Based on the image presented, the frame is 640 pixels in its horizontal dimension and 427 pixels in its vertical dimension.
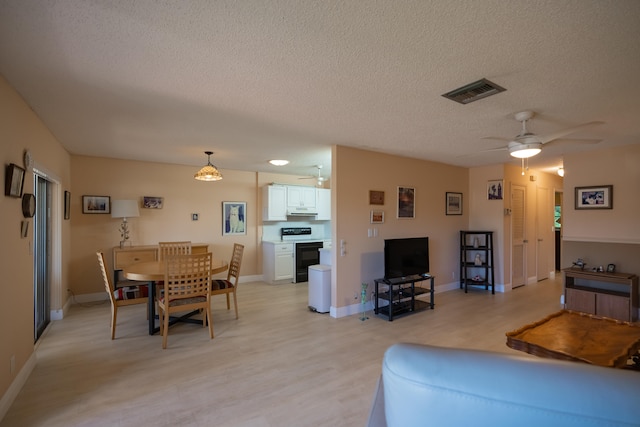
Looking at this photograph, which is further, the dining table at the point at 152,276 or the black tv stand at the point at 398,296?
the black tv stand at the point at 398,296

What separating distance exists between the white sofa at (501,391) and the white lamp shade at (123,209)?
545cm

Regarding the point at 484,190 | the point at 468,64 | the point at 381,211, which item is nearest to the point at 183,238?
the point at 381,211

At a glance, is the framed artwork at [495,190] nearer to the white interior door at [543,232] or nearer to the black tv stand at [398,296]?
the white interior door at [543,232]

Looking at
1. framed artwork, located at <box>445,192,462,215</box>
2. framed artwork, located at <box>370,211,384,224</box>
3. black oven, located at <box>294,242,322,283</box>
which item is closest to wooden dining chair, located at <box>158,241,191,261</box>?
black oven, located at <box>294,242,322,283</box>

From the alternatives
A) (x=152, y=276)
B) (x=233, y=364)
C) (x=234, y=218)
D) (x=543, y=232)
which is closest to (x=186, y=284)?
(x=152, y=276)

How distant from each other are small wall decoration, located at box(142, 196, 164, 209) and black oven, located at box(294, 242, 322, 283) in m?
2.78

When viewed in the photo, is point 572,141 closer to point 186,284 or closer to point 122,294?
point 186,284

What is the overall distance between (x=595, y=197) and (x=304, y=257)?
513 cm

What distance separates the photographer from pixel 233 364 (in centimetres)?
295

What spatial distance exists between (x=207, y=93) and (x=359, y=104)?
4.33 ft

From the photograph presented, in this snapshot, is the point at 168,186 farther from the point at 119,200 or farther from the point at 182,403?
the point at 182,403

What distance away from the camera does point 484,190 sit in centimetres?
607

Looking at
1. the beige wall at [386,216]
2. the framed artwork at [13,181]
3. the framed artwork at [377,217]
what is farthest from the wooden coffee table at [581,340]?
Result: the framed artwork at [13,181]

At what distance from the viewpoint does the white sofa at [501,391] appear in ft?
1.83
